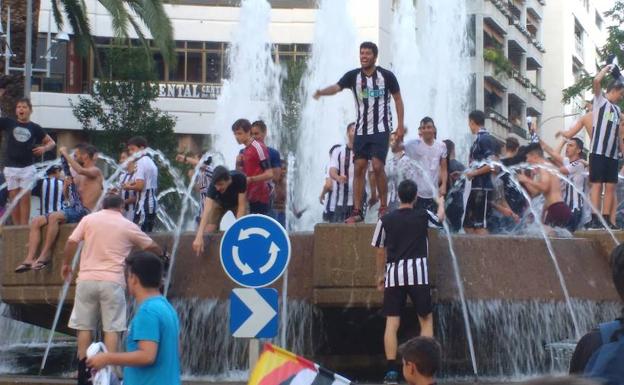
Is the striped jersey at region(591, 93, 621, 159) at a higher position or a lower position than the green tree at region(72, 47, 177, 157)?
lower

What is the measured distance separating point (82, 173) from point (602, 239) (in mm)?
4767

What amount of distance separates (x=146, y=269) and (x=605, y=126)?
7.12 meters

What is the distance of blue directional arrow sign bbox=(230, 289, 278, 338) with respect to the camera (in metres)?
8.45

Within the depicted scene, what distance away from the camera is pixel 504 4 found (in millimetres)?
60000

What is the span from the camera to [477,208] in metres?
13.3

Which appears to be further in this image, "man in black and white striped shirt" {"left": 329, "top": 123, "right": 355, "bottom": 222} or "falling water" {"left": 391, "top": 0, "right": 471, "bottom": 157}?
"falling water" {"left": 391, "top": 0, "right": 471, "bottom": 157}

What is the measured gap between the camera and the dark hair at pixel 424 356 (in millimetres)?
5352

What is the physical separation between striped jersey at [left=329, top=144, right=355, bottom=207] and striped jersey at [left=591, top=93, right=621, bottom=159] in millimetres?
2490

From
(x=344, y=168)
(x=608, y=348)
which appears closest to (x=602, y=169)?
(x=344, y=168)

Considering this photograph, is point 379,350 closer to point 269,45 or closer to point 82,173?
point 82,173

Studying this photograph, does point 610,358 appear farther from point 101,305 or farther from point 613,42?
point 613,42

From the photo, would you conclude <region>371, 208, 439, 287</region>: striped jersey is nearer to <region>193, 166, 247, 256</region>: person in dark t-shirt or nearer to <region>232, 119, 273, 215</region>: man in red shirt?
<region>193, 166, 247, 256</region>: person in dark t-shirt

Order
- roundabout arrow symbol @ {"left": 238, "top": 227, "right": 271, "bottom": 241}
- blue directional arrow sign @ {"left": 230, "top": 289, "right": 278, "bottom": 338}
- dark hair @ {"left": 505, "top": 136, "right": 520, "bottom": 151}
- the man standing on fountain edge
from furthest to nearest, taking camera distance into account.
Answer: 1. dark hair @ {"left": 505, "top": 136, "right": 520, "bottom": 151}
2. the man standing on fountain edge
3. roundabout arrow symbol @ {"left": 238, "top": 227, "right": 271, "bottom": 241}
4. blue directional arrow sign @ {"left": 230, "top": 289, "right": 278, "bottom": 338}

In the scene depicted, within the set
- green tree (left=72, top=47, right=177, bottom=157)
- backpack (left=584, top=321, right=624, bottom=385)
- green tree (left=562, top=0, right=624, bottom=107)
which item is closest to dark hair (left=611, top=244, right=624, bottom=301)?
backpack (left=584, top=321, right=624, bottom=385)
